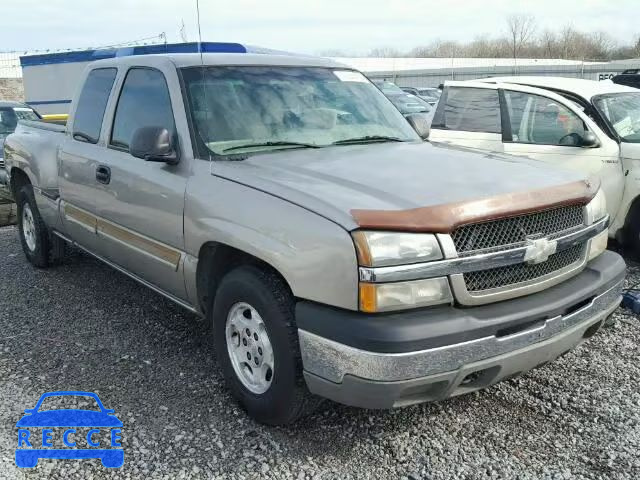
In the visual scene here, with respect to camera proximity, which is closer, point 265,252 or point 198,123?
point 265,252

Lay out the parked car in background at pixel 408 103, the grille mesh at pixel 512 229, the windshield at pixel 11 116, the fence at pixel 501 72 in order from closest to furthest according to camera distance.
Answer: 1. the grille mesh at pixel 512 229
2. the windshield at pixel 11 116
3. the parked car in background at pixel 408 103
4. the fence at pixel 501 72

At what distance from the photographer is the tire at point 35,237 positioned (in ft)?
19.1

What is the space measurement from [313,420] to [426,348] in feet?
Result: 3.47

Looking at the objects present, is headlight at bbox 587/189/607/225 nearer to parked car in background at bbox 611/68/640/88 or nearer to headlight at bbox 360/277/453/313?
headlight at bbox 360/277/453/313

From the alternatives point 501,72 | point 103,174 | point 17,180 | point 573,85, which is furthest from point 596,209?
point 501,72

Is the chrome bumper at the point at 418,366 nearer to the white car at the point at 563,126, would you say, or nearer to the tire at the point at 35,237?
the white car at the point at 563,126

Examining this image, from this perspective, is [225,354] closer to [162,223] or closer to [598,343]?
[162,223]

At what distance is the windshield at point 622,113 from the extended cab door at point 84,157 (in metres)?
4.57

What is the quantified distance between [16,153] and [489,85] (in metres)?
4.92

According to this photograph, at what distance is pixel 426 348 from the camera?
8.18 ft

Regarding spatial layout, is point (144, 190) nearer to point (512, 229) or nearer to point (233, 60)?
point (233, 60)

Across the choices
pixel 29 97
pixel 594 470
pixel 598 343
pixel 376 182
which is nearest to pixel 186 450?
pixel 376 182

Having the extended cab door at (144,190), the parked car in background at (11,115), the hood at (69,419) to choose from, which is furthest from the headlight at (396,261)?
the parked car in background at (11,115)

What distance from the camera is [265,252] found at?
9.32 ft
